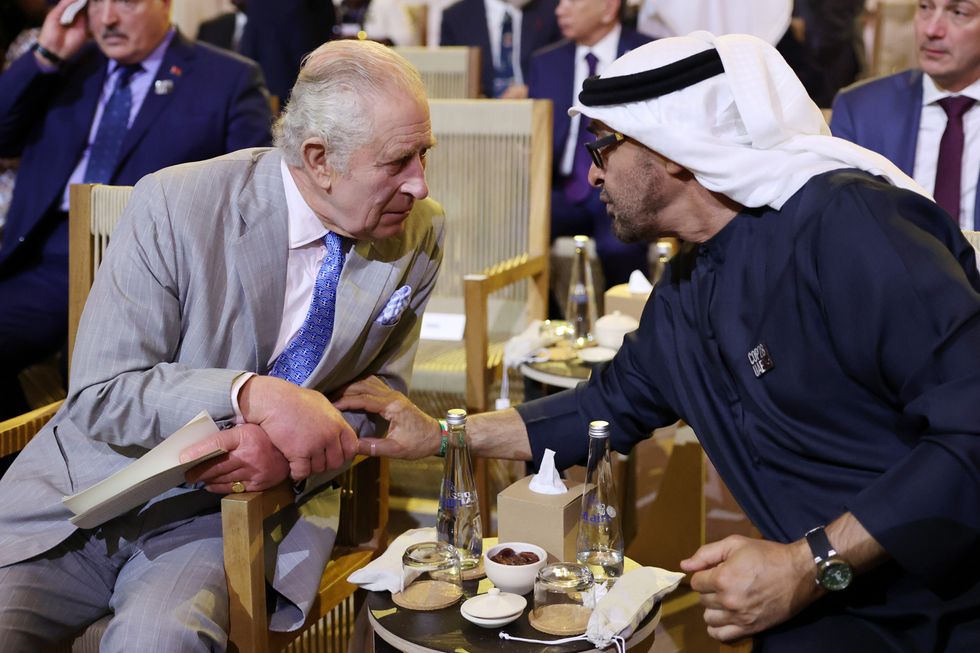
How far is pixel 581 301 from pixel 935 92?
1.46 meters

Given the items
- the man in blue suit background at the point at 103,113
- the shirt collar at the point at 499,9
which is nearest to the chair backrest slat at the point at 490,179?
the man in blue suit background at the point at 103,113

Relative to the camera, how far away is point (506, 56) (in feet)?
20.0

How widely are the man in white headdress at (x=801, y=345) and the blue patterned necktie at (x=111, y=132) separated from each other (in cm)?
203

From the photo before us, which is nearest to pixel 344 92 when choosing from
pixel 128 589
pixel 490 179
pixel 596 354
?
pixel 128 589

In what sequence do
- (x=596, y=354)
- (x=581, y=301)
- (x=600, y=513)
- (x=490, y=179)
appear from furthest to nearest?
(x=490, y=179) < (x=581, y=301) < (x=596, y=354) < (x=600, y=513)

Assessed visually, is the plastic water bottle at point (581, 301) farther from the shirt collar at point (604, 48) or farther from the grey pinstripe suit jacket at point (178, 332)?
the shirt collar at point (604, 48)

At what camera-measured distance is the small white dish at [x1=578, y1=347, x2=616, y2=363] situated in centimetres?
309

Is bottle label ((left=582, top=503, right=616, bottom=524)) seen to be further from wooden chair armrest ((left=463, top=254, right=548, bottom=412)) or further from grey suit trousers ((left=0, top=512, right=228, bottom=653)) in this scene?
wooden chair armrest ((left=463, top=254, right=548, bottom=412))

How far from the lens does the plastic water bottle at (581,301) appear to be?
129 inches

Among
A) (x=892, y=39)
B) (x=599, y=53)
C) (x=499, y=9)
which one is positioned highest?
(x=499, y=9)

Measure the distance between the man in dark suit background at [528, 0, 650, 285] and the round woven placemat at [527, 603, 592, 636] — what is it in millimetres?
2862

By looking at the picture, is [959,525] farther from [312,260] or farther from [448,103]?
[448,103]

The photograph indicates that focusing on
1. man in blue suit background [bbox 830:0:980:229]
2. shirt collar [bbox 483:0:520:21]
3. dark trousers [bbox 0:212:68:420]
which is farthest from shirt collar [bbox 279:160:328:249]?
shirt collar [bbox 483:0:520:21]

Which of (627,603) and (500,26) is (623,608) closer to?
(627,603)
